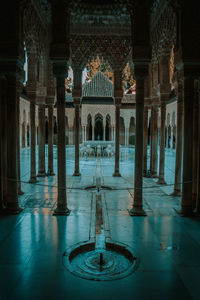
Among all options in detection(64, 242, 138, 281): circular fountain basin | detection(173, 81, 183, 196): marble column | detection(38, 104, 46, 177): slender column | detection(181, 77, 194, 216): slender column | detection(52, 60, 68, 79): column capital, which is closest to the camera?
detection(64, 242, 138, 281): circular fountain basin

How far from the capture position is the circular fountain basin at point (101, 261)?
2.64 m

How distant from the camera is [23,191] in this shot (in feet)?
21.2

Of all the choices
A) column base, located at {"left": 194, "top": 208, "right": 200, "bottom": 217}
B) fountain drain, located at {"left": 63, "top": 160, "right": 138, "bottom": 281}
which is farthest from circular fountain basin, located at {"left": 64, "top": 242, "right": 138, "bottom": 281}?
column base, located at {"left": 194, "top": 208, "right": 200, "bottom": 217}

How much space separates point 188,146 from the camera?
4574mm

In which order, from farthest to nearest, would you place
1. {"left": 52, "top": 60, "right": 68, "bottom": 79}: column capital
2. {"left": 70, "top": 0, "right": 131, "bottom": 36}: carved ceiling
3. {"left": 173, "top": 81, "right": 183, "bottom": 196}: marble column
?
1. {"left": 70, "top": 0, "right": 131, "bottom": 36}: carved ceiling
2. {"left": 173, "top": 81, "right": 183, "bottom": 196}: marble column
3. {"left": 52, "top": 60, "right": 68, "bottom": 79}: column capital

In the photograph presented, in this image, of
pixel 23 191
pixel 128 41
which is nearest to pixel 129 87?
pixel 128 41

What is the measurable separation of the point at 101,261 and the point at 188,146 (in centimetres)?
281

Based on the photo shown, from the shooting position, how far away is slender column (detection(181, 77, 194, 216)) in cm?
450

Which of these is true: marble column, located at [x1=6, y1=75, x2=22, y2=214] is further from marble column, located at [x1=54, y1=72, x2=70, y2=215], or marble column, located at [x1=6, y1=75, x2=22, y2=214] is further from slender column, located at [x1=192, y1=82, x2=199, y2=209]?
slender column, located at [x1=192, y1=82, x2=199, y2=209]

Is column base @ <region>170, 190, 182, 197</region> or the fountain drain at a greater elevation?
column base @ <region>170, 190, 182, 197</region>

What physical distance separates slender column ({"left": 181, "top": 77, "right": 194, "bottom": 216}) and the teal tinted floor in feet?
1.08

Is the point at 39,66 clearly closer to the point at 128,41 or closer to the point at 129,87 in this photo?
the point at 128,41

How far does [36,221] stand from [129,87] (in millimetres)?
25270

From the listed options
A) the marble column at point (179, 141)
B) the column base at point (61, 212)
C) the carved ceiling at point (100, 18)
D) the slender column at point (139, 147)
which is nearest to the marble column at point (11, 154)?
the column base at point (61, 212)
